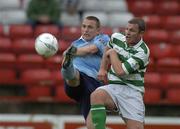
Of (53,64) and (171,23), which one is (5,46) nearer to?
(53,64)

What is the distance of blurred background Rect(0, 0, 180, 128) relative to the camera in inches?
376

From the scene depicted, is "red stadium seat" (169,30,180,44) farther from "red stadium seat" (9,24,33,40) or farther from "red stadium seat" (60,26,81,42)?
"red stadium seat" (9,24,33,40)

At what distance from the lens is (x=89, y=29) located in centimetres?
661

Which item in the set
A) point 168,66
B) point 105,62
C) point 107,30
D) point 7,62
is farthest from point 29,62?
point 105,62

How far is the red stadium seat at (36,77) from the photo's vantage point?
32.5ft

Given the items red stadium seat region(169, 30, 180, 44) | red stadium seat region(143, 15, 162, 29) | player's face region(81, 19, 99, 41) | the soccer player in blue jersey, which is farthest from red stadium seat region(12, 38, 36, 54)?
player's face region(81, 19, 99, 41)

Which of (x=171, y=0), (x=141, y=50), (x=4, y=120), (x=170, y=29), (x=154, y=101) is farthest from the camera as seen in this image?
(x=171, y=0)

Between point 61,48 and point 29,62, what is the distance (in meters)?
0.57

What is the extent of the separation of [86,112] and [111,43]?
0.83m

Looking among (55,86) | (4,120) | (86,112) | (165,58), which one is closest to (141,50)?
(86,112)

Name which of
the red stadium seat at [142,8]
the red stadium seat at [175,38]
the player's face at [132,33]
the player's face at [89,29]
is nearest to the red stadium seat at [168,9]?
the red stadium seat at [142,8]

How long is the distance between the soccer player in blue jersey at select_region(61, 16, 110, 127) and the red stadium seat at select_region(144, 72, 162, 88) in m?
3.20

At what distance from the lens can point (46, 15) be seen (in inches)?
432

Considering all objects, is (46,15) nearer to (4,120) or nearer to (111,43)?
(4,120)
